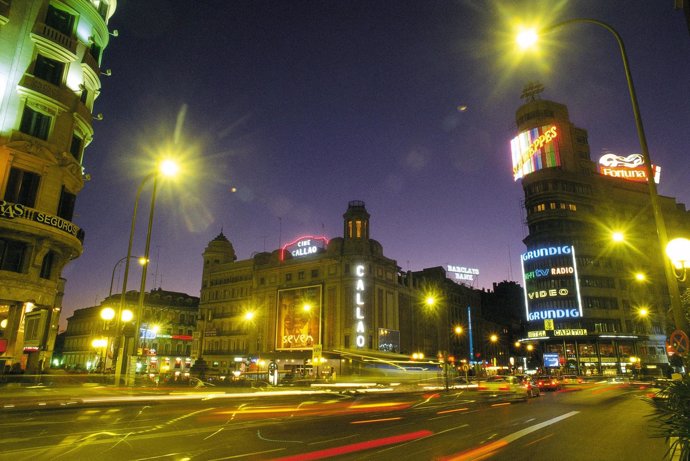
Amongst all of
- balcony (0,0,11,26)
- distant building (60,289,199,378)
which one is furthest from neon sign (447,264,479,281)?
balcony (0,0,11,26)

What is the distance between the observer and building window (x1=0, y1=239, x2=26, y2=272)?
26047 millimetres

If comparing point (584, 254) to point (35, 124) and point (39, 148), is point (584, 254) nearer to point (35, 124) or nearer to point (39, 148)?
point (39, 148)

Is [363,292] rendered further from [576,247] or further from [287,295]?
[576,247]

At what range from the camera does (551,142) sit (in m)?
101

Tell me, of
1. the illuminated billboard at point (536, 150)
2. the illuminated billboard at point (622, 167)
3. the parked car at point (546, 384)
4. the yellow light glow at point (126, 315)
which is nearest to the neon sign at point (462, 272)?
the illuminated billboard at point (536, 150)

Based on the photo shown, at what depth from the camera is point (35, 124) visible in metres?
28.3

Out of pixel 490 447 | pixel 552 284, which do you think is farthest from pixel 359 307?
pixel 490 447

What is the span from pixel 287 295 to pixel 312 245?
30.9ft

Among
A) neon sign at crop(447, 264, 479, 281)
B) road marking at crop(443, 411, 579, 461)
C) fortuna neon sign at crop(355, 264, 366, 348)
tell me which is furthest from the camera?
neon sign at crop(447, 264, 479, 281)

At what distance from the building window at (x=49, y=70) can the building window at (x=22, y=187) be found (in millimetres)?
6744

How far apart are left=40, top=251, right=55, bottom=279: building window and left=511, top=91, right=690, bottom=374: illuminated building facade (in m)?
86.3

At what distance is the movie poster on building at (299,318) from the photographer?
230 feet

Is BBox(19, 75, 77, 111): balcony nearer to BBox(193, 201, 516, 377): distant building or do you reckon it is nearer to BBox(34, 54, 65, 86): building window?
BBox(34, 54, 65, 86): building window

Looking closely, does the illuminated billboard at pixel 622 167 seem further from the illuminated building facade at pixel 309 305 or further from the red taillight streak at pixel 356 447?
the red taillight streak at pixel 356 447
